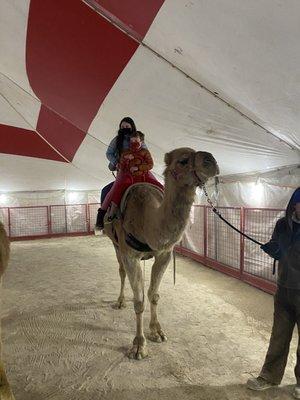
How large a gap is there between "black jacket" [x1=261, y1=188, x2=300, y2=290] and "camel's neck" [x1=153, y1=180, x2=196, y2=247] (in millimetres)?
602

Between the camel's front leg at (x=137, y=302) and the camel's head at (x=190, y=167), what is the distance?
3.18 ft

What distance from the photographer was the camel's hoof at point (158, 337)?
300 cm

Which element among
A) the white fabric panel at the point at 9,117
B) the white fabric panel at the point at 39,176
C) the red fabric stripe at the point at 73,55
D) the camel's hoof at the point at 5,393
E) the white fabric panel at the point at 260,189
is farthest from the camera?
the white fabric panel at the point at 39,176

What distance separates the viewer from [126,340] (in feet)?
9.97

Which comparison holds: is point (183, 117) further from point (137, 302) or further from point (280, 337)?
point (280, 337)

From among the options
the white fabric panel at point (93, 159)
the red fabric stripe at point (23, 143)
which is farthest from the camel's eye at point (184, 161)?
the red fabric stripe at point (23, 143)

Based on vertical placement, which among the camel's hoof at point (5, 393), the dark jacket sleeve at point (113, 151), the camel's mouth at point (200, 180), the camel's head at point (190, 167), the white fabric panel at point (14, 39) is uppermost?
the white fabric panel at point (14, 39)

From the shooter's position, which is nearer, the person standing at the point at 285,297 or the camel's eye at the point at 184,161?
the person standing at the point at 285,297

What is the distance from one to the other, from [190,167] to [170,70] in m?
1.16

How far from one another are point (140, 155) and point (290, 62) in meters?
1.61

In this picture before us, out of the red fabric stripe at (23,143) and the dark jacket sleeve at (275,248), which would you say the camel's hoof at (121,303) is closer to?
the dark jacket sleeve at (275,248)

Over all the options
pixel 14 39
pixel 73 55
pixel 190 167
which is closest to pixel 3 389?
pixel 190 167

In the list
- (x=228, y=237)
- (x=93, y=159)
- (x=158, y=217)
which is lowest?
(x=228, y=237)

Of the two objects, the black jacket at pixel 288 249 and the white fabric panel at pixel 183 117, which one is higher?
the white fabric panel at pixel 183 117
